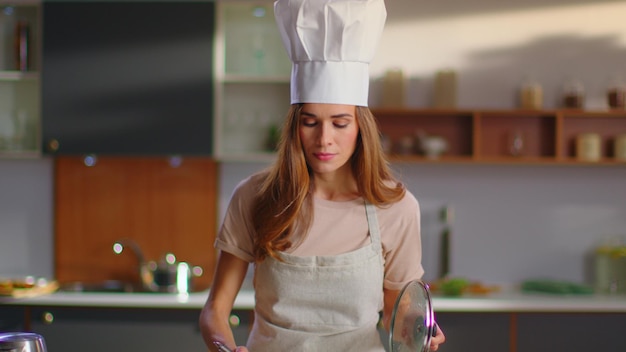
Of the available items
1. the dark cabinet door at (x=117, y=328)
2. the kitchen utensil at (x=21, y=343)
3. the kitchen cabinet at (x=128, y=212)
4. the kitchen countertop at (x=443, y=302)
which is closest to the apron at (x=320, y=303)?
Answer: the kitchen utensil at (x=21, y=343)

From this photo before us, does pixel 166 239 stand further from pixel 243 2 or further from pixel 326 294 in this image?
pixel 326 294

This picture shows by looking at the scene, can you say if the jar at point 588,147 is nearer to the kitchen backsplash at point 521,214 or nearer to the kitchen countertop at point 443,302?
the kitchen backsplash at point 521,214

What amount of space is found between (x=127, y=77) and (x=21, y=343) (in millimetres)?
2757

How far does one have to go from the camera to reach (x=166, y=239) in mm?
4145

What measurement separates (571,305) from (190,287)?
1.77 meters

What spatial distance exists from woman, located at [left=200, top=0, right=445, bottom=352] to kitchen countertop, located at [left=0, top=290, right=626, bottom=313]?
5.15ft

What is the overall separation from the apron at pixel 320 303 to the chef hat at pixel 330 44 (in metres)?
0.39

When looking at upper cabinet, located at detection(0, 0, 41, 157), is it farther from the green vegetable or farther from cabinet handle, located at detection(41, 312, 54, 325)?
the green vegetable

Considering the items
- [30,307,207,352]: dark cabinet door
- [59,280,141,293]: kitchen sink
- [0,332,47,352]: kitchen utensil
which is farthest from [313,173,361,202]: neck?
[59,280,141,293]: kitchen sink

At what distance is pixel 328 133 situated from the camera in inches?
72.8

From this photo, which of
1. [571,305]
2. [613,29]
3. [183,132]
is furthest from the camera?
[613,29]

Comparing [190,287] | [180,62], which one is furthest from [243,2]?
[190,287]

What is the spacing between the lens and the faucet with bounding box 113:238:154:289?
4.00 metres

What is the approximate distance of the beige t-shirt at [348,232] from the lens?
6.53 ft
